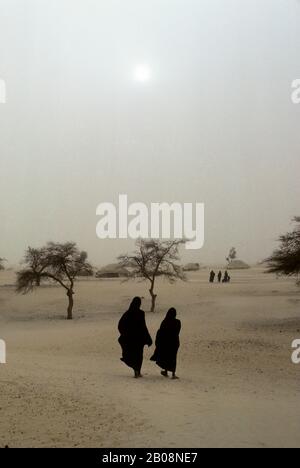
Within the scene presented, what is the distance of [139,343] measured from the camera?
27.1ft

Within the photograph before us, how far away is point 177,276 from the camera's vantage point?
19.7 m

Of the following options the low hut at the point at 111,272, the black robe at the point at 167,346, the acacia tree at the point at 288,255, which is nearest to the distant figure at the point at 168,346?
the black robe at the point at 167,346

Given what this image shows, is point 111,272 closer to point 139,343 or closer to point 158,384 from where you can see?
point 139,343

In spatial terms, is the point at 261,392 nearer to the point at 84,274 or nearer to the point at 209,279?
the point at 84,274

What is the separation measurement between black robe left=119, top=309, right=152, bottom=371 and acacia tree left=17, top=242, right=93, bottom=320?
9071 mm

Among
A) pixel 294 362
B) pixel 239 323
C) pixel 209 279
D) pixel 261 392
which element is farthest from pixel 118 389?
pixel 209 279

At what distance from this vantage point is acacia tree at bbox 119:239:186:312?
18.2 meters

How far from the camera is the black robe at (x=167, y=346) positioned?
328 inches

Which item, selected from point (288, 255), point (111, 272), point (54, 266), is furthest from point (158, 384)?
point (111, 272)

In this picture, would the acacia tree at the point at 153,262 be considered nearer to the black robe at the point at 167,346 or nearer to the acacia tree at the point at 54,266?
the acacia tree at the point at 54,266

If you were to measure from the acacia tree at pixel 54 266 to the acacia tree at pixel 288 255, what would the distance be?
6773 mm

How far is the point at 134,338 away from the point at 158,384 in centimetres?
99

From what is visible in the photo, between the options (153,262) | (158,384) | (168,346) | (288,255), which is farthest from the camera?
(153,262)

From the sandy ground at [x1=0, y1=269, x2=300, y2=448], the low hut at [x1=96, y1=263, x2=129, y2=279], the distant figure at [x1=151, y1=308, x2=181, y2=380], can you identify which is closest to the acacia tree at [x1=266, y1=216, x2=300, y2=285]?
the sandy ground at [x1=0, y1=269, x2=300, y2=448]
